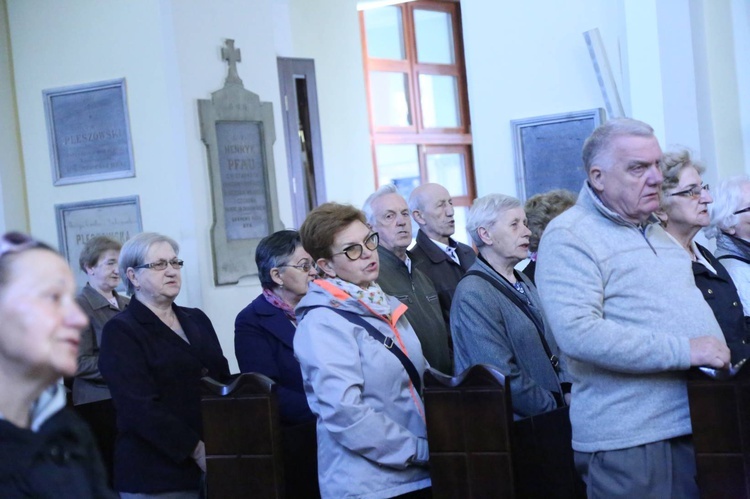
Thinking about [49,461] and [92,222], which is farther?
[92,222]

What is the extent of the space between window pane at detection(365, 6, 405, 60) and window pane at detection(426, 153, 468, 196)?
4.87ft

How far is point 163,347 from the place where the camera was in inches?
152

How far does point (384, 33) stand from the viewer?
1307 centimetres

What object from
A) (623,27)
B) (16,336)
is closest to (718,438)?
(16,336)

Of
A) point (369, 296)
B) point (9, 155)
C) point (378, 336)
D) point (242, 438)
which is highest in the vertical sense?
point (9, 155)

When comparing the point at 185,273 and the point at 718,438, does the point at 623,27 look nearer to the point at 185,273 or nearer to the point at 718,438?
the point at 185,273

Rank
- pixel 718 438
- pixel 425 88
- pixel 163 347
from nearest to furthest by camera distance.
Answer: pixel 718 438 → pixel 163 347 → pixel 425 88

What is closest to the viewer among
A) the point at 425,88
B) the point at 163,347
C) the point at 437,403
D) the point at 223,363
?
the point at 437,403

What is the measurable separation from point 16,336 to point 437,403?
188 cm

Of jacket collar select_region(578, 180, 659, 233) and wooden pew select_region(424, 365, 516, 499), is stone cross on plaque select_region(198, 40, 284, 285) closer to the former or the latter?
wooden pew select_region(424, 365, 516, 499)

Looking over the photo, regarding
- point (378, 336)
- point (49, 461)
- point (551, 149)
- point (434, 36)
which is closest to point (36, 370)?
point (49, 461)

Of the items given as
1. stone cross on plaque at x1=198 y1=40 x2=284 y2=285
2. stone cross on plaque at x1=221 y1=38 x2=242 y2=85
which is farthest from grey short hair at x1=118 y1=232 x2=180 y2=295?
stone cross on plaque at x1=221 y1=38 x2=242 y2=85

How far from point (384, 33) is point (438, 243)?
7821 millimetres

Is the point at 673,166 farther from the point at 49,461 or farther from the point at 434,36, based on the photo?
the point at 434,36
